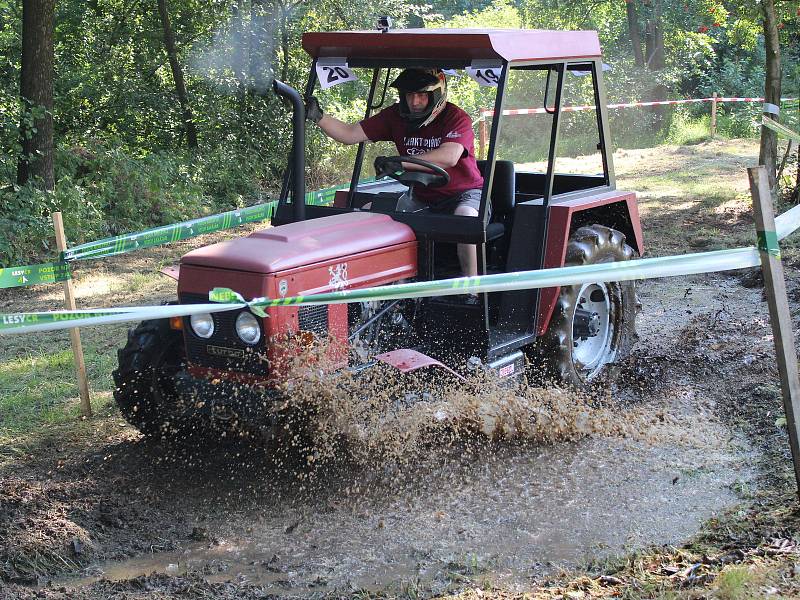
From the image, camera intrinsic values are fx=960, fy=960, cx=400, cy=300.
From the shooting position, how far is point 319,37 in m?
5.63

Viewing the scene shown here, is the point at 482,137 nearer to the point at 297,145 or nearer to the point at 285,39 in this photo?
the point at 285,39

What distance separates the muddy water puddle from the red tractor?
565 millimetres

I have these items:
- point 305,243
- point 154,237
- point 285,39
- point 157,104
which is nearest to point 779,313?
point 305,243

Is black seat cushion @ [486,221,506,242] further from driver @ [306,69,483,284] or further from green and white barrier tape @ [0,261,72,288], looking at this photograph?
green and white barrier tape @ [0,261,72,288]

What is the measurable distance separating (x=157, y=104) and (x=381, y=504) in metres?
11.9

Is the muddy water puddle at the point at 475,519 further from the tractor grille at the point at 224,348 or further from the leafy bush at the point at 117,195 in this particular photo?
the leafy bush at the point at 117,195

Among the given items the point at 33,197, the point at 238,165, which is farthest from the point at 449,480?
the point at 238,165

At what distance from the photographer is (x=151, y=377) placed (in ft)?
16.8

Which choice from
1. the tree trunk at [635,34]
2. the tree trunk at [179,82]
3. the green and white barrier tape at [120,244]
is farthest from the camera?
the tree trunk at [635,34]

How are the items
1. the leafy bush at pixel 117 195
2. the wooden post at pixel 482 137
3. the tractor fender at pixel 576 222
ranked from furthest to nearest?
1. the wooden post at pixel 482 137
2. the leafy bush at pixel 117 195
3. the tractor fender at pixel 576 222

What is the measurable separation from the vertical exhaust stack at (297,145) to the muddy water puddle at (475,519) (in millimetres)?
1588

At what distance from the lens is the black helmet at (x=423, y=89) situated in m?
5.45

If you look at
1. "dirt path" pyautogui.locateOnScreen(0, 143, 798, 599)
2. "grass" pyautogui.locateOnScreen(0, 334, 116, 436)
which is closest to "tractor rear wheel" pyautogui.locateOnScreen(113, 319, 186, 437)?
"dirt path" pyautogui.locateOnScreen(0, 143, 798, 599)

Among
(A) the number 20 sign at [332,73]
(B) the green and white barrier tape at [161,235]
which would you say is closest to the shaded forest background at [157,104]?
(B) the green and white barrier tape at [161,235]
